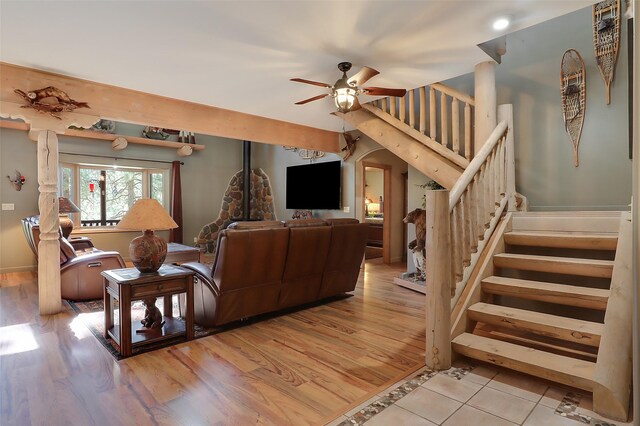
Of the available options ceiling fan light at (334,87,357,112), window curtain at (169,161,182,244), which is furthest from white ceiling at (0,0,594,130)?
window curtain at (169,161,182,244)

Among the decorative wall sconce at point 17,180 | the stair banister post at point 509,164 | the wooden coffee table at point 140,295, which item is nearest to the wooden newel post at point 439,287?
the stair banister post at point 509,164

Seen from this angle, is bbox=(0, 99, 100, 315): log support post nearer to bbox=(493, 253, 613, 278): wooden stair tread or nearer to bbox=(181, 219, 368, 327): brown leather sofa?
bbox=(181, 219, 368, 327): brown leather sofa

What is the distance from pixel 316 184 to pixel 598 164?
4773 millimetres

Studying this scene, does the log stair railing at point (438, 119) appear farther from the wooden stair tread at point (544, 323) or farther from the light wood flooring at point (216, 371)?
the light wood flooring at point (216, 371)

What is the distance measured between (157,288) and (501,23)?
358cm

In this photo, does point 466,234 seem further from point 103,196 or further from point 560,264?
point 103,196

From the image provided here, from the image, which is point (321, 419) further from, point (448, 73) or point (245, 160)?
point (245, 160)

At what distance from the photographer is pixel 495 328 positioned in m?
3.15

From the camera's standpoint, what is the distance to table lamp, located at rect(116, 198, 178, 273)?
2.75 m

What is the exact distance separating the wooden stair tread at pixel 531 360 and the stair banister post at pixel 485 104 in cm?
209

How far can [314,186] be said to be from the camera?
7.27 m

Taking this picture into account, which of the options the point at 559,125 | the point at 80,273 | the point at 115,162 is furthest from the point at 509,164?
the point at 115,162

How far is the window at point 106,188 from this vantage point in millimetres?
6789

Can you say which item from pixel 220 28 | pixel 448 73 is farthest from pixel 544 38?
pixel 220 28
